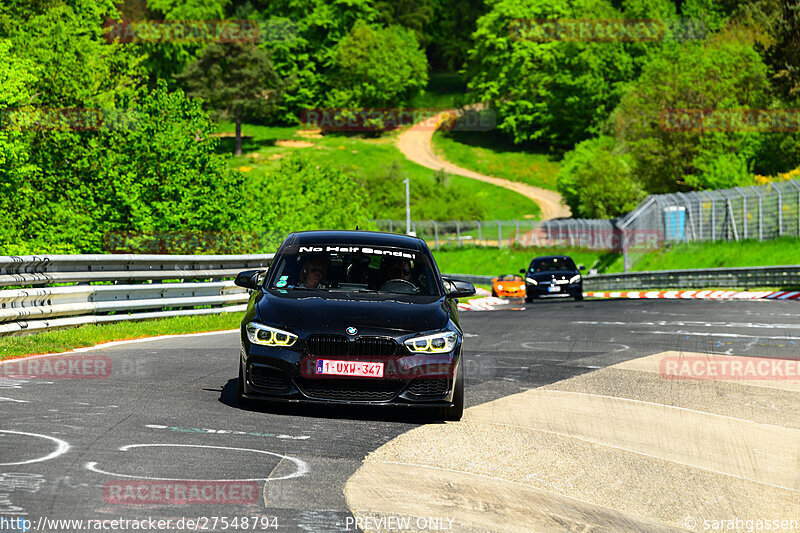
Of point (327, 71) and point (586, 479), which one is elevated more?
point (327, 71)

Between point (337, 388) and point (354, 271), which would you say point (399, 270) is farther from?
point (337, 388)

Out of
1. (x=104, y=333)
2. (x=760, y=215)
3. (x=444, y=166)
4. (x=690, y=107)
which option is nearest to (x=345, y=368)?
(x=104, y=333)

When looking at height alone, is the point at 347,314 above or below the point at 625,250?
above

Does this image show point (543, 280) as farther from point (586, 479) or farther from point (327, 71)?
point (327, 71)

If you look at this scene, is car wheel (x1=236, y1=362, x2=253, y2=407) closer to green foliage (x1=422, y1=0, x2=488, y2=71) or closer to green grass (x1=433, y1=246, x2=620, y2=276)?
green grass (x1=433, y1=246, x2=620, y2=276)

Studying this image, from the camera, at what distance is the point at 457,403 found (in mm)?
→ 8508

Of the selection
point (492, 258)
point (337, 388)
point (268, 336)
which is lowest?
point (492, 258)

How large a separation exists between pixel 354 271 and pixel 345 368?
5.38 feet

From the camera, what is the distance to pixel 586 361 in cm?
1362

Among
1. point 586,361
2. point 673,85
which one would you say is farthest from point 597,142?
point 586,361

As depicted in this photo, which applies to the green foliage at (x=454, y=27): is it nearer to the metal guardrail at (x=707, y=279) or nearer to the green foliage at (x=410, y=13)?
the green foliage at (x=410, y=13)

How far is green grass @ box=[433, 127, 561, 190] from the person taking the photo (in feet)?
333

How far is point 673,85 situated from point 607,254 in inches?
581

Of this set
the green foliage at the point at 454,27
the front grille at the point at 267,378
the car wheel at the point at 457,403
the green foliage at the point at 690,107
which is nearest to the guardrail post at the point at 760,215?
the green foliage at the point at 690,107
